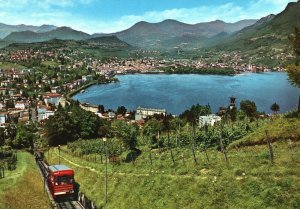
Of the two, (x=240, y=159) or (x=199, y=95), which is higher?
(x=240, y=159)

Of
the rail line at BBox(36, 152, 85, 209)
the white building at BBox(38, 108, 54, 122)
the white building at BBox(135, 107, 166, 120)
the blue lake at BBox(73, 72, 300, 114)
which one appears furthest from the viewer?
the blue lake at BBox(73, 72, 300, 114)

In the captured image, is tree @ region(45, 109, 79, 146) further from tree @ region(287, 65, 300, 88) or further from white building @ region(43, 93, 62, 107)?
white building @ region(43, 93, 62, 107)

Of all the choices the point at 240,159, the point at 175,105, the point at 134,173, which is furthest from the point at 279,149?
the point at 175,105

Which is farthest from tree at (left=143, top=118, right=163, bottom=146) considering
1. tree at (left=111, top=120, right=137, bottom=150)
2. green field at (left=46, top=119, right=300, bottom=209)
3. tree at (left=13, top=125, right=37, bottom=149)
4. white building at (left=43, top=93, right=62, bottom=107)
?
white building at (left=43, top=93, right=62, bottom=107)

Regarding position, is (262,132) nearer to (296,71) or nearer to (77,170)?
(296,71)

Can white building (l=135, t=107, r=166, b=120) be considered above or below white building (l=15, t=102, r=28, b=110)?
above

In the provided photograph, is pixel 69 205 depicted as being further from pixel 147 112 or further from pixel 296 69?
pixel 147 112
